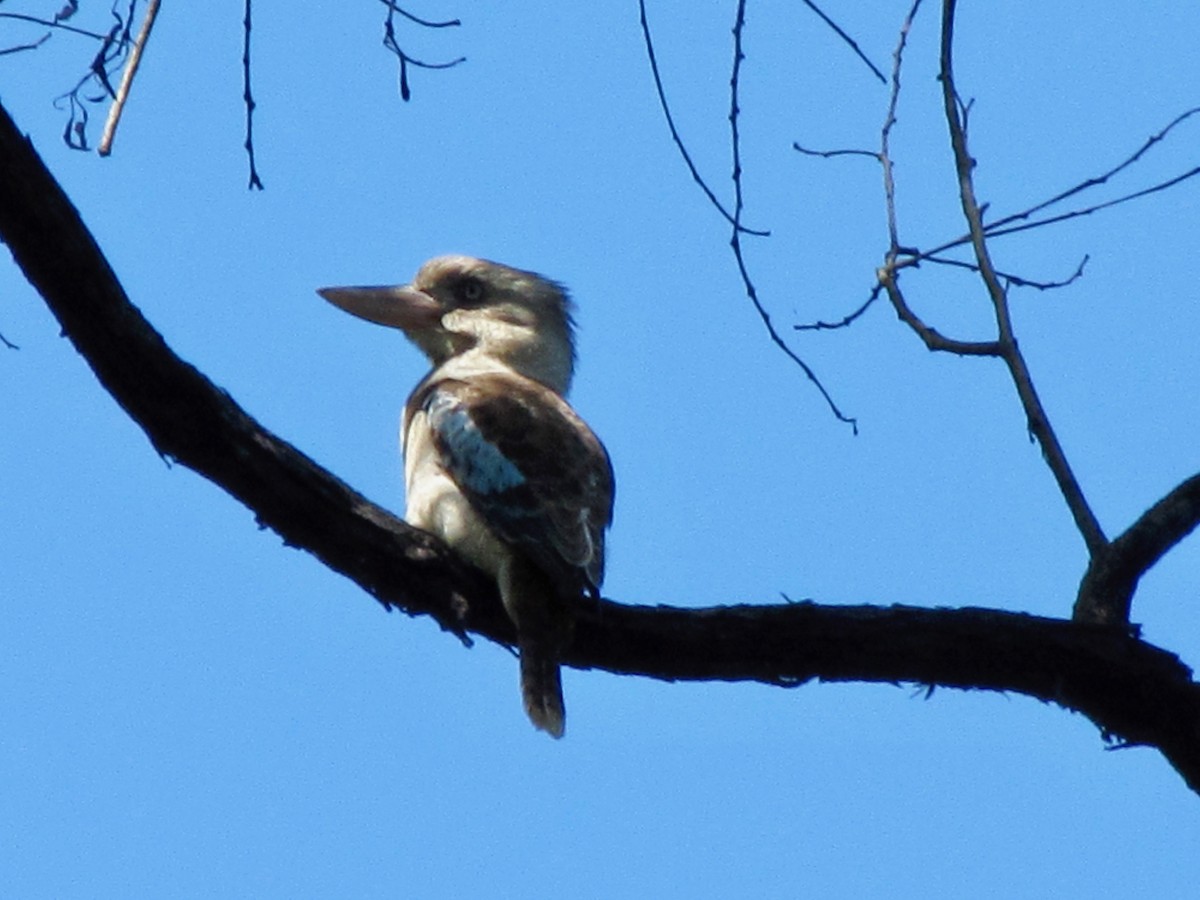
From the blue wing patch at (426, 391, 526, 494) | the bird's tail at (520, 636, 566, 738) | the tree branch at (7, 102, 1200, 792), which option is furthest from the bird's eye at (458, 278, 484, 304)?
the tree branch at (7, 102, 1200, 792)

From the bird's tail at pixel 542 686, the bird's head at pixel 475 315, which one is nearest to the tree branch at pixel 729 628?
the bird's tail at pixel 542 686

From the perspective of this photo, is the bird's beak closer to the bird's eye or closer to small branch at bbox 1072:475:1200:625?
the bird's eye

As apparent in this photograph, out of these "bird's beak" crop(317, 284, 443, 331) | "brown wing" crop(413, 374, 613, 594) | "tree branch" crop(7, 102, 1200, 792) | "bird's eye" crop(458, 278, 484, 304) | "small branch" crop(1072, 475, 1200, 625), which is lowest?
"tree branch" crop(7, 102, 1200, 792)

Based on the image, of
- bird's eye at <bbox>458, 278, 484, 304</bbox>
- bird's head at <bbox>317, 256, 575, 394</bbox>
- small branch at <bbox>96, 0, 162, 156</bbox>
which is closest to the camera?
small branch at <bbox>96, 0, 162, 156</bbox>

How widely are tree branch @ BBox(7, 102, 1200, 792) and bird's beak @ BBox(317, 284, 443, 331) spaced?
7.10ft

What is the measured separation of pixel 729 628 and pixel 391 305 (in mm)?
2528

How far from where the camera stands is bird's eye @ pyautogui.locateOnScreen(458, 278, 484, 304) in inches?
222

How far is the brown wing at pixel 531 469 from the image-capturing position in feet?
12.4

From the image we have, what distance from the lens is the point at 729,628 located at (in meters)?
3.29

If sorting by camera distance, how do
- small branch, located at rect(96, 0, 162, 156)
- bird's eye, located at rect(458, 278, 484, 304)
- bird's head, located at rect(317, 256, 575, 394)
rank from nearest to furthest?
small branch, located at rect(96, 0, 162, 156) → bird's head, located at rect(317, 256, 575, 394) → bird's eye, located at rect(458, 278, 484, 304)

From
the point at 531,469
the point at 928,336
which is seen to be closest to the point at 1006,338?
the point at 928,336

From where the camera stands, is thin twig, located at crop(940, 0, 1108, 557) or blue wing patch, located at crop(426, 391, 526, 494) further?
blue wing patch, located at crop(426, 391, 526, 494)

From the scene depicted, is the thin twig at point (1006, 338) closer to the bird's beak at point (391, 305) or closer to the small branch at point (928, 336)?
the small branch at point (928, 336)

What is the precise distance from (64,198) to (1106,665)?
6.11 ft
